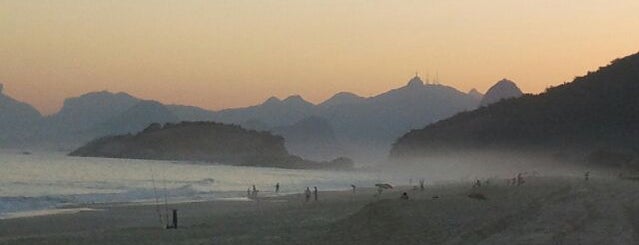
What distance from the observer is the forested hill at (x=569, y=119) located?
11771cm

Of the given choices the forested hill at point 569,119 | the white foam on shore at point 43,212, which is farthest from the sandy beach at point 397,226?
the forested hill at point 569,119

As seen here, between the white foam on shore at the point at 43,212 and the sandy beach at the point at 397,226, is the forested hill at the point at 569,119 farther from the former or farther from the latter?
the sandy beach at the point at 397,226

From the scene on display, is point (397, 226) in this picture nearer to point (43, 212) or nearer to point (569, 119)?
point (43, 212)

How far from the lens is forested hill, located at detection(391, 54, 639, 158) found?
4634 inches

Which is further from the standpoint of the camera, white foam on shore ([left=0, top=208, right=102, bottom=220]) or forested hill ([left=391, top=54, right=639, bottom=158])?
forested hill ([left=391, top=54, right=639, bottom=158])

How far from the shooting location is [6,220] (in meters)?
31.0

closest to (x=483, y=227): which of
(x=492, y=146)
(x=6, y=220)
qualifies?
(x=6, y=220)

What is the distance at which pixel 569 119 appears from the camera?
128 metres

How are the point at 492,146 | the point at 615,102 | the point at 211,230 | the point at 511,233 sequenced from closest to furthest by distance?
1. the point at 511,233
2. the point at 211,230
3. the point at 615,102
4. the point at 492,146

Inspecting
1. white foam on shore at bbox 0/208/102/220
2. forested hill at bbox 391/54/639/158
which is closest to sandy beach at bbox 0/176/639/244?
white foam on shore at bbox 0/208/102/220

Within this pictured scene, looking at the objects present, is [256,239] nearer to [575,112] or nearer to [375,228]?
[375,228]

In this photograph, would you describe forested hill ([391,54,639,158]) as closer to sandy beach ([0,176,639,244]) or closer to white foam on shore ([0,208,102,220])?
white foam on shore ([0,208,102,220])

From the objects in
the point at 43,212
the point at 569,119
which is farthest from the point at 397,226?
the point at 569,119

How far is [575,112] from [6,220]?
109 metres
